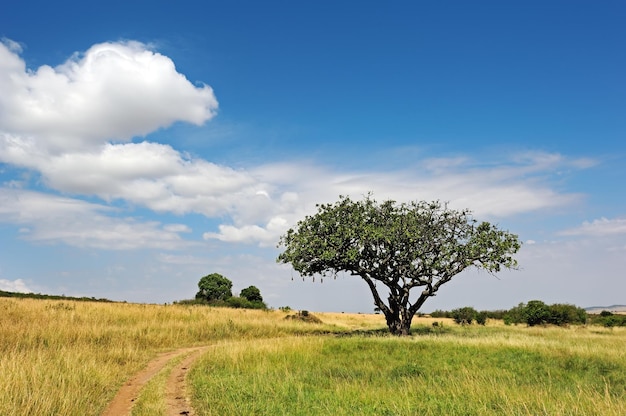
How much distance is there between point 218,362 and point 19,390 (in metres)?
7.10

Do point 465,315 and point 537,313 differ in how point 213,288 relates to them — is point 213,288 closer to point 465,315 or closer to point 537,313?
point 465,315

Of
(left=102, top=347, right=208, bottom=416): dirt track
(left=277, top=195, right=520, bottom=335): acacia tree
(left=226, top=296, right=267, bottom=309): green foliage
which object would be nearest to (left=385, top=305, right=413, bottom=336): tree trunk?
(left=277, top=195, right=520, bottom=335): acacia tree

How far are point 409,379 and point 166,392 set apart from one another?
740cm

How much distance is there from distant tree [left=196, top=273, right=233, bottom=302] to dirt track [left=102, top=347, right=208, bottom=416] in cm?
6084

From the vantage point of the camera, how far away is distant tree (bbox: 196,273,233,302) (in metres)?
77.2

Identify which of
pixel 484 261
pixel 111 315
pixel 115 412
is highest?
pixel 484 261

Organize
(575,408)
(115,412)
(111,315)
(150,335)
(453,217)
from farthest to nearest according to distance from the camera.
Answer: (453,217), (111,315), (150,335), (115,412), (575,408)

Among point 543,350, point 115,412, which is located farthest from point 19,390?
point 543,350

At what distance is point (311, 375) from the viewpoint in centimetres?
1399

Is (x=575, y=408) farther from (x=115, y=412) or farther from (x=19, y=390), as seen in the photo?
(x=19, y=390)

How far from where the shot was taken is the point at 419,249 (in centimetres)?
3080

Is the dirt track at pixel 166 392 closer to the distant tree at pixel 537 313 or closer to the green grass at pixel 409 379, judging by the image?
the green grass at pixel 409 379

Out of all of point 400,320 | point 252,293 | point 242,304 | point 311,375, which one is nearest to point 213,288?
point 252,293

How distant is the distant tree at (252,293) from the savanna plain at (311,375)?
52.4 metres
